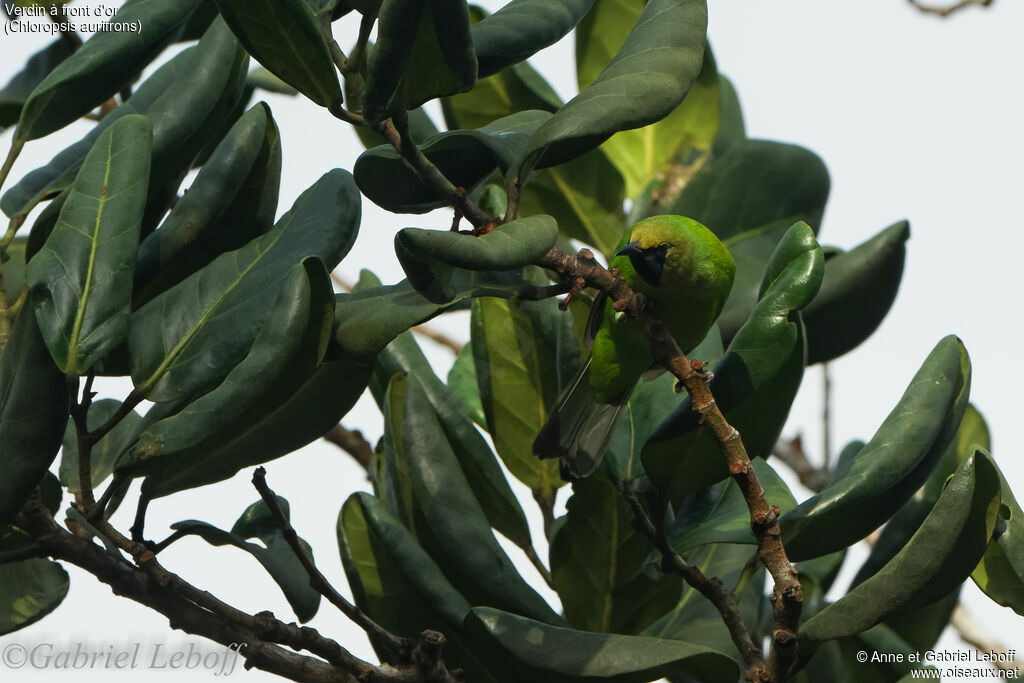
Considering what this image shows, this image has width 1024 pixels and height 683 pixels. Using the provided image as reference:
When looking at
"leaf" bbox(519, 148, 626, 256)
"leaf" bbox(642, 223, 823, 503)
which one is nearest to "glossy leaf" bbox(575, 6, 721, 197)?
"leaf" bbox(519, 148, 626, 256)

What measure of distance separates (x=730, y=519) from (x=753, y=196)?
107cm

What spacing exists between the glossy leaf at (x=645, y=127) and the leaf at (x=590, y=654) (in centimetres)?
157

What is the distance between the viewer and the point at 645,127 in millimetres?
2664

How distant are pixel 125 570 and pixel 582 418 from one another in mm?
737

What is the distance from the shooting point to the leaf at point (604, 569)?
73.3 inches

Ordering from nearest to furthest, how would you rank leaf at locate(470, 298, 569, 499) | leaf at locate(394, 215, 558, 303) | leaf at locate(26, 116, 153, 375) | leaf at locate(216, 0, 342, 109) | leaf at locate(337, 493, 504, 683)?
leaf at locate(394, 215, 558, 303) → leaf at locate(216, 0, 342, 109) → leaf at locate(26, 116, 153, 375) → leaf at locate(337, 493, 504, 683) → leaf at locate(470, 298, 569, 499)

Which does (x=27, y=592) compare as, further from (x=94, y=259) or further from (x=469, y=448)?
(x=469, y=448)

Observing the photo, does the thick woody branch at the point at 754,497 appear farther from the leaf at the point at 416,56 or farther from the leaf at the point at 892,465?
the leaf at the point at 416,56

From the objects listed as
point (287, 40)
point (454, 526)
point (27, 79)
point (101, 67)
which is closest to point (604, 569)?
point (454, 526)

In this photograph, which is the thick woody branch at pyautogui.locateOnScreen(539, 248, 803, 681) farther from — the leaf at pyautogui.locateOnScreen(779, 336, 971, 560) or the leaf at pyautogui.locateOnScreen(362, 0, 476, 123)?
the leaf at pyautogui.locateOnScreen(362, 0, 476, 123)

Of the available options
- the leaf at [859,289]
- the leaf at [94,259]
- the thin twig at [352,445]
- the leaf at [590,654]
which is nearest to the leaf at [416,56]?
the leaf at [94,259]

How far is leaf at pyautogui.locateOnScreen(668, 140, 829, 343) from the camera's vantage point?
2.49 m

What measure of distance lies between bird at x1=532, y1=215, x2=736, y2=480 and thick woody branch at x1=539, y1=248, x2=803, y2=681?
1.66 ft

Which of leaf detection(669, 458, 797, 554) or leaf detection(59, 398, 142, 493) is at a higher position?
leaf detection(59, 398, 142, 493)
